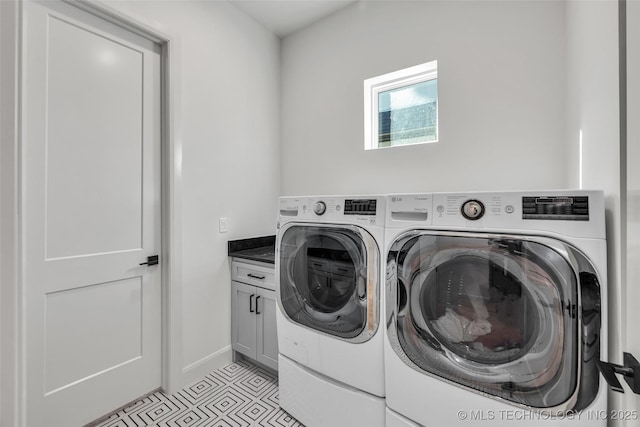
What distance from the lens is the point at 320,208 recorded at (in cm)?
144

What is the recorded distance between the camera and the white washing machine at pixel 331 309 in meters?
1.26

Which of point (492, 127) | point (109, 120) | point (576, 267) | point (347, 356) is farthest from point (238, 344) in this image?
point (492, 127)

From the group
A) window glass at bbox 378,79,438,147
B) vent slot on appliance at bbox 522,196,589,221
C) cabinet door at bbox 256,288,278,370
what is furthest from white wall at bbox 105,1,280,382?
vent slot on appliance at bbox 522,196,589,221

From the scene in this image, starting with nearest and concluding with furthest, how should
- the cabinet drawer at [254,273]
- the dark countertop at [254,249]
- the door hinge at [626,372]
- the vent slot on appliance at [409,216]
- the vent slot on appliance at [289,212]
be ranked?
the door hinge at [626,372] < the vent slot on appliance at [409,216] < the vent slot on appliance at [289,212] < the cabinet drawer at [254,273] < the dark countertop at [254,249]

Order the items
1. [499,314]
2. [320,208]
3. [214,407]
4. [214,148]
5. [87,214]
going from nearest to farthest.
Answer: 1. [499,314]
2. [320,208]
3. [87,214]
4. [214,407]
5. [214,148]

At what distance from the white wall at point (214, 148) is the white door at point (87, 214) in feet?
0.60

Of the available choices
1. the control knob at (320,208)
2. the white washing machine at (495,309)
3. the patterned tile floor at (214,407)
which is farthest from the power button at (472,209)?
the patterned tile floor at (214,407)

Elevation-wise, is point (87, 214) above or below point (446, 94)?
below

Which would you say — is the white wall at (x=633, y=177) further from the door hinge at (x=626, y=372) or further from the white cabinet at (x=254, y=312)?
the white cabinet at (x=254, y=312)

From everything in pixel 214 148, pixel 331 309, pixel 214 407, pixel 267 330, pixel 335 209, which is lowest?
pixel 214 407

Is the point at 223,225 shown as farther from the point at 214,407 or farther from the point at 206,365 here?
the point at 214,407

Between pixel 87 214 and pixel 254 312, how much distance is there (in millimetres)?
1196

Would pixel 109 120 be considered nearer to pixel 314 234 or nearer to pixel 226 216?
pixel 226 216
